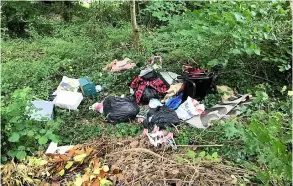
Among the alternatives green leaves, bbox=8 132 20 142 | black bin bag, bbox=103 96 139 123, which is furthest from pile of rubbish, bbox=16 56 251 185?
green leaves, bbox=8 132 20 142

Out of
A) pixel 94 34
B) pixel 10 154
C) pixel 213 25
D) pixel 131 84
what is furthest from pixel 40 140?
pixel 94 34

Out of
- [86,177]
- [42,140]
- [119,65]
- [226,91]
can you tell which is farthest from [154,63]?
[86,177]

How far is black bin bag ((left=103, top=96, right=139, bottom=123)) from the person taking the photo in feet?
12.7

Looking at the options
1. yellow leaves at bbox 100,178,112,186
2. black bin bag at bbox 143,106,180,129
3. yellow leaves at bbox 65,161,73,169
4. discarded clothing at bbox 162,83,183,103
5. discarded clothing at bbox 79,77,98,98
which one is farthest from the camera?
discarded clothing at bbox 79,77,98,98

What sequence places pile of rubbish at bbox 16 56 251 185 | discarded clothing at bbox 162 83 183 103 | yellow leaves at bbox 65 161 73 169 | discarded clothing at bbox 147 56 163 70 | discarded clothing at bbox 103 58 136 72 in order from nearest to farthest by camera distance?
pile of rubbish at bbox 16 56 251 185, yellow leaves at bbox 65 161 73 169, discarded clothing at bbox 162 83 183 103, discarded clothing at bbox 147 56 163 70, discarded clothing at bbox 103 58 136 72

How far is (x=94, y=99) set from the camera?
4.37 m

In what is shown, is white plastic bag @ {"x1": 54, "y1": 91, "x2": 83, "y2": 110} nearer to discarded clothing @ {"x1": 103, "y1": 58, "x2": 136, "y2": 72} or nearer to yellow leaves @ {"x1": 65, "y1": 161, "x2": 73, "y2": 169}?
discarded clothing @ {"x1": 103, "y1": 58, "x2": 136, "y2": 72}

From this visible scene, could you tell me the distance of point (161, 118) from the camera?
369cm

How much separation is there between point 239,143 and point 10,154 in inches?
74.6

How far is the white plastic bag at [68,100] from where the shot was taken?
408cm

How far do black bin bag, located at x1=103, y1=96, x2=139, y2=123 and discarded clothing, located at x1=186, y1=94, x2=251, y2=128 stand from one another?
591mm

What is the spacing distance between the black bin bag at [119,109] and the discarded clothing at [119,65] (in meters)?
0.83

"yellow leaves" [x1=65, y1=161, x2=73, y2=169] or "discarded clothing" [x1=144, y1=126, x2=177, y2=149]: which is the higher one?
"discarded clothing" [x1=144, y1=126, x2=177, y2=149]

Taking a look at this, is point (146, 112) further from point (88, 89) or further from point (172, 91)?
point (88, 89)
